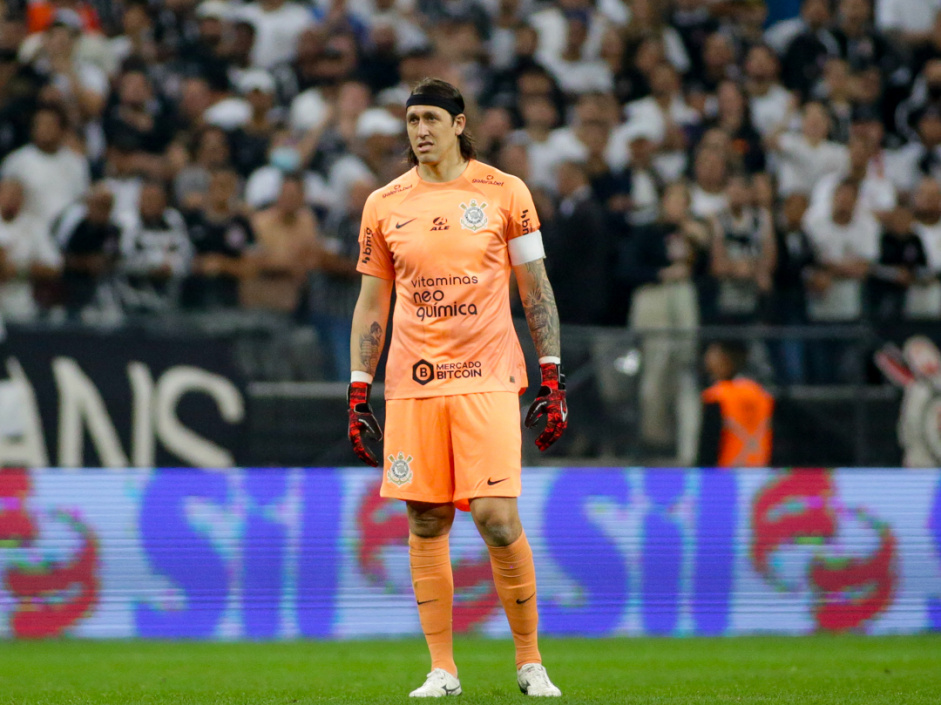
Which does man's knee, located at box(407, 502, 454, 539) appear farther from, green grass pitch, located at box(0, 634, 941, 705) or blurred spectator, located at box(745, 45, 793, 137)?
blurred spectator, located at box(745, 45, 793, 137)

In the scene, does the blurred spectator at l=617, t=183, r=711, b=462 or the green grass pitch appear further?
the blurred spectator at l=617, t=183, r=711, b=462

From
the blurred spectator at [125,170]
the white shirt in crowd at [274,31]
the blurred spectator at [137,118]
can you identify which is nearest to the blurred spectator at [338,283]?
the blurred spectator at [125,170]

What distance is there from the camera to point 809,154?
1330 cm

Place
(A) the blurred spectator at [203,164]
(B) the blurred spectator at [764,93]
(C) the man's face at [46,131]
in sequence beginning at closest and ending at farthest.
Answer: (C) the man's face at [46,131] < (A) the blurred spectator at [203,164] < (B) the blurred spectator at [764,93]

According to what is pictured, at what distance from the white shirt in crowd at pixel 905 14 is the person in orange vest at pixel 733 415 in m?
6.39

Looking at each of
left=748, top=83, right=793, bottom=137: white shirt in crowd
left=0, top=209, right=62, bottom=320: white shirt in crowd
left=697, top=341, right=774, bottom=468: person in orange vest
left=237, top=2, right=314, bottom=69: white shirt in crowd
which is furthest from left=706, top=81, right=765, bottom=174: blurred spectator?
left=0, top=209, right=62, bottom=320: white shirt in crowd

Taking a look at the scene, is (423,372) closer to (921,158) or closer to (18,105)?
(18,105)

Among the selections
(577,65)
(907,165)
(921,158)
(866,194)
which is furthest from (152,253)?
(921,158)

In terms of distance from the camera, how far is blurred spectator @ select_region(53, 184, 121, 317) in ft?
34.9

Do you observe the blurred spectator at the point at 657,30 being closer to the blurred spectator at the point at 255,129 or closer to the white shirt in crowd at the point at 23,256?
the blurred spectator at the point at 255,129

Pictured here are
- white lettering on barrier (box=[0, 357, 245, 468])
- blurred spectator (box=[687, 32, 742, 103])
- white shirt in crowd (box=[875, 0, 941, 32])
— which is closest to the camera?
white lettering on barrier (box=[0, 357, 245, 468])

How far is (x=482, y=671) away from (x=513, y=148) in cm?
625

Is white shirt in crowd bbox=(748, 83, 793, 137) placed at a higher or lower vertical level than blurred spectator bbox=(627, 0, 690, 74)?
lower

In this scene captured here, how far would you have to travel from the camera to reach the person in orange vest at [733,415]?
32.7 feet
